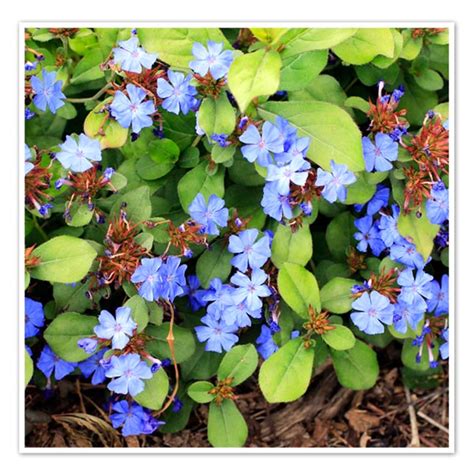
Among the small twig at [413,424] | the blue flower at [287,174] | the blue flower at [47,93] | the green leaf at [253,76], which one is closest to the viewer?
the green leaf at [253,76]

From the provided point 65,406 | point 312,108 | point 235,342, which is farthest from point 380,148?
point 65,406

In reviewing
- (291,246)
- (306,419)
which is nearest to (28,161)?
(291,246)

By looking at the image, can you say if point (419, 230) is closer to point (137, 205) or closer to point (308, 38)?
point (308, 38)

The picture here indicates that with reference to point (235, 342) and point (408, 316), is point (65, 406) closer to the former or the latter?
point (235, 342)

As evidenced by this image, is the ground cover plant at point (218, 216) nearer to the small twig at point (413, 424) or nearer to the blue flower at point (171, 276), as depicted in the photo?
the blue flower at point (171, 276)

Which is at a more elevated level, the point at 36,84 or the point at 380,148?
the point at 36,84

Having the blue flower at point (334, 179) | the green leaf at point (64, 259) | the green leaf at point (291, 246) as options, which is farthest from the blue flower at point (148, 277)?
the blue flower at point (334, 179)
